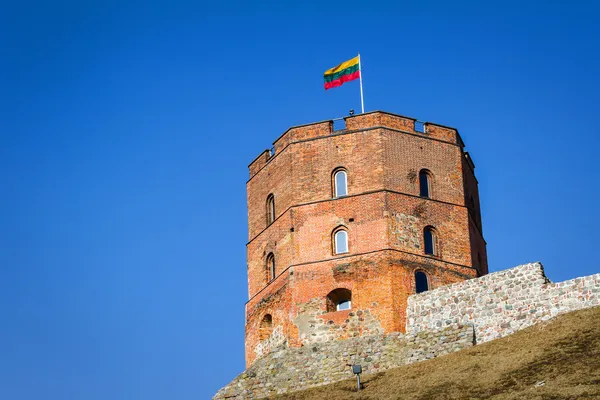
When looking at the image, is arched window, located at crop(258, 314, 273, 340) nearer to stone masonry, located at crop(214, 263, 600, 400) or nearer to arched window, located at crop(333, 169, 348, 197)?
stone masonry, located at crop(214, 263, 600, 400)

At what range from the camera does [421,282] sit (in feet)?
163

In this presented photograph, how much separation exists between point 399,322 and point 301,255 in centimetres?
459

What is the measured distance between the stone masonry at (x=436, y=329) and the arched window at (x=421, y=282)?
0.92 meters

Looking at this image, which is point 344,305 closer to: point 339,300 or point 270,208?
point 339,300

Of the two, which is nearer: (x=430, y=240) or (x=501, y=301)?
(x=501, y=301)

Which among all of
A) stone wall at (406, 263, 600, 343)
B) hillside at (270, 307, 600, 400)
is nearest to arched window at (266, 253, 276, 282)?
stone wall at (406, 263, 600, 343)

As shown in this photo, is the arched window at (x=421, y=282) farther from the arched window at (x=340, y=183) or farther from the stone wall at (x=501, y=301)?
the arched window at (x=340, y=183)

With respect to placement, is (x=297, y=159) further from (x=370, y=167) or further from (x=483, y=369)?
(x=483, y=369)

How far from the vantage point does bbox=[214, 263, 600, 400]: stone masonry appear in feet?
149

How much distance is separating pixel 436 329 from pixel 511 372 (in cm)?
651

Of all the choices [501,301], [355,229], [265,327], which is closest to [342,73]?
[355,229]

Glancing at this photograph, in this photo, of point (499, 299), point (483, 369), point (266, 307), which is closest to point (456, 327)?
point (499, 299)

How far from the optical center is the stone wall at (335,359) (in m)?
46.6

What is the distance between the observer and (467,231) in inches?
2021
